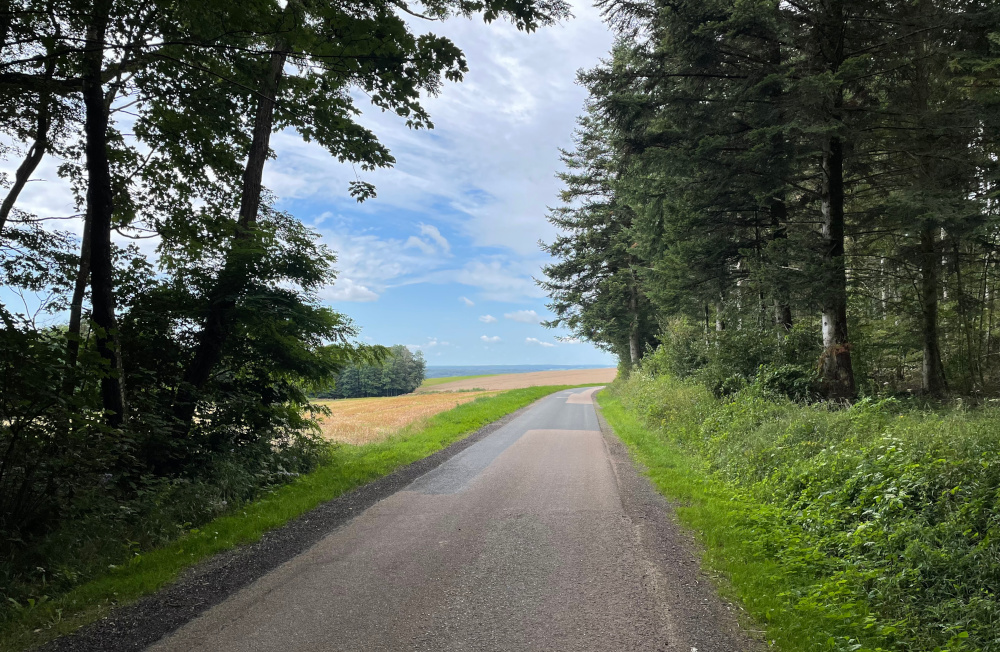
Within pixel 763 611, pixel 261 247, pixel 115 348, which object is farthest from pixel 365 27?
pixel 763 611

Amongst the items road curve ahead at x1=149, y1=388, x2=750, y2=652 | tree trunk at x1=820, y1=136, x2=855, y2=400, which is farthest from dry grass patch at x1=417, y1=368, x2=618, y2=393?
road curve ahead at x1=149, y1=388, x2=750, y2=652

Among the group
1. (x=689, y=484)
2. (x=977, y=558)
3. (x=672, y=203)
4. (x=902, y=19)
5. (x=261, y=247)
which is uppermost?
(x=902, y=19)

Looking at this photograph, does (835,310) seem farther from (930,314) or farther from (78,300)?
A: (78,300)

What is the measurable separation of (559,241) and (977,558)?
96.9 feet

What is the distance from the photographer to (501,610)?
3996 mm

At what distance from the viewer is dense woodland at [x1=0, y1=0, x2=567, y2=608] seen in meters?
5.50

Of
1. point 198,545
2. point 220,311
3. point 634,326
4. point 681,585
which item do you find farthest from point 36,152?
point 634,326

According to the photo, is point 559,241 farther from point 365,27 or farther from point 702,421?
point 365,27

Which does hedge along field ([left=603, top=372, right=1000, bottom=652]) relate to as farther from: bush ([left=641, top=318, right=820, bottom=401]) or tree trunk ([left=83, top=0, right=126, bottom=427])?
tree trunk ([left=83, top=0, right=126, bottom=427])

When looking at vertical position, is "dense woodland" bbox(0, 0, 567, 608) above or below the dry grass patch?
above

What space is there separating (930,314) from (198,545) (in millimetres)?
17810

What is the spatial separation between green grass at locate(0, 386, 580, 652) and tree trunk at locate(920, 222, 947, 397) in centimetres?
1422

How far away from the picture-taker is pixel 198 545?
557 centimetres

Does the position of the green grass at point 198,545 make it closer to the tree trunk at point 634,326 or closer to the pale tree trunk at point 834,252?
the pale tree trunk at point 834,252
